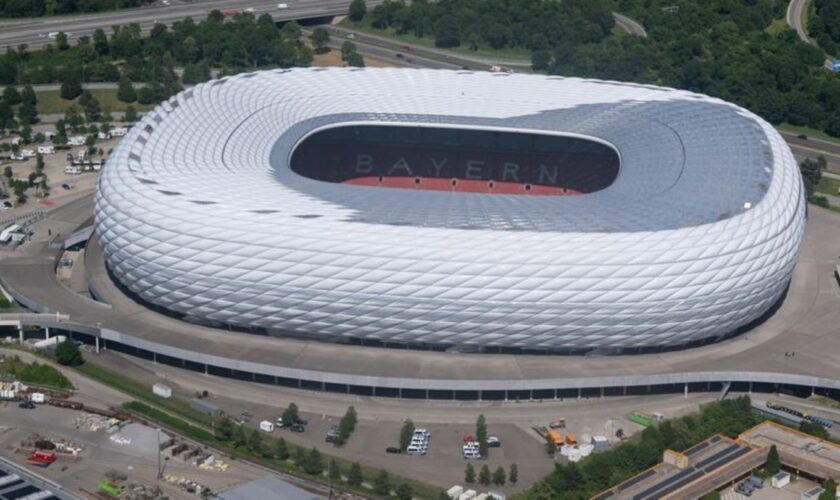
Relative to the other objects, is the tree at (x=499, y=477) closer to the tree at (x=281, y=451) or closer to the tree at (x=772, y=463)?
the tree at (x=281, y=451)

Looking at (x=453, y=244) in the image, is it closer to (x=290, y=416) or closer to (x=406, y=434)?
(x=406, y=434)

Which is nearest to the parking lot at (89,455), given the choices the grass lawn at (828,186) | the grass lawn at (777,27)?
the grass lawn at (828,186)

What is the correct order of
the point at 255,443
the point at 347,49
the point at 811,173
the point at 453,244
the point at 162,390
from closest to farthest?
the point at 255,443
the point at 453,244
the point at 162,390
the point at 811,173
the point at 347,49

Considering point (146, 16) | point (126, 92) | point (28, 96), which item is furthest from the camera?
point (146, 16)

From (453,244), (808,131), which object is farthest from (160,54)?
(453,244)

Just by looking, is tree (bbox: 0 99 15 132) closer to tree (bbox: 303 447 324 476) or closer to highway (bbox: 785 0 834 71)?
tree (bbox: 303 447 324 476)

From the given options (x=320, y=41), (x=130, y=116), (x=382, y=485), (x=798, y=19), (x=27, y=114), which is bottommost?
(x=382, y=485)

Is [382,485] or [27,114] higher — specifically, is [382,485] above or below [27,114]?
below

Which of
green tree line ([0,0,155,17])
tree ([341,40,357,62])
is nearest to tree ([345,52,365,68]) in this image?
tree ([341,40,357,62])

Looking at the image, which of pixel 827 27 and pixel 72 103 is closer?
pixel 72 103
